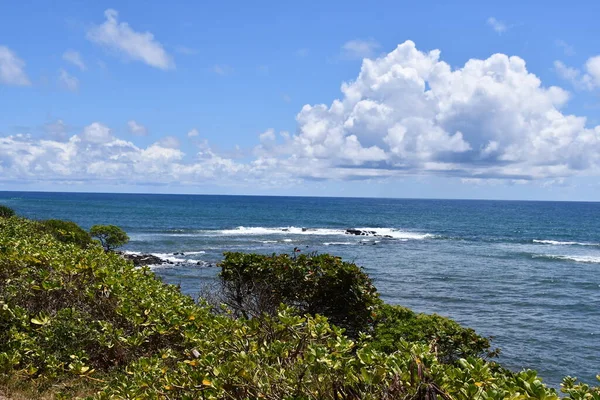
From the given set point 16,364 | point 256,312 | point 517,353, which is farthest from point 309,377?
point 517,353

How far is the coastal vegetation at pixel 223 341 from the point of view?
10.8 ft

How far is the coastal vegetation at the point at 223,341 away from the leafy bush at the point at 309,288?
0.09 ft

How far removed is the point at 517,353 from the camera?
1805cm

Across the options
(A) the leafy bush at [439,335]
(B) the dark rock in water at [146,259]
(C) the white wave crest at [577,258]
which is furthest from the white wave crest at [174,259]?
(A) the leafy bush at [439,335]

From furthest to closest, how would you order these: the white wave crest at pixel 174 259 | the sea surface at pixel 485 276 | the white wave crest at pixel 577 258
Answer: the white wave crest at pixel 577 258 < the white wave crest at pixel 174 259 < the sea surface at pixel 485 276

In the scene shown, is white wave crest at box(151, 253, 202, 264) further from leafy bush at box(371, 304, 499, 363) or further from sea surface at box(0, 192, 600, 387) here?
leafy bush at box(371, 304, 499, 363)

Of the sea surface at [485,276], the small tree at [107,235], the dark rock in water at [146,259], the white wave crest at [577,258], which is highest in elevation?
the small tree at [107,235]

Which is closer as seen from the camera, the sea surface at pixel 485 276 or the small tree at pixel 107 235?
the sea surface at pixel 485 276

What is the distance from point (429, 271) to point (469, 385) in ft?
115

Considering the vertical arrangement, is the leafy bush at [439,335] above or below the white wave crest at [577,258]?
above

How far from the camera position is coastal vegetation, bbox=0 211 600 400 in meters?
3.30

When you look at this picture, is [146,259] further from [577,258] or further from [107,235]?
[577,258]

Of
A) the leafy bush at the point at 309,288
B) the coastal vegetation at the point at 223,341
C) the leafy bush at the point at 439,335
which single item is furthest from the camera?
the leafy bush at the point at 309,288

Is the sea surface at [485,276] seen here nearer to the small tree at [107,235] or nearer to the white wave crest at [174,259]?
the white wave crest at [174,259]
